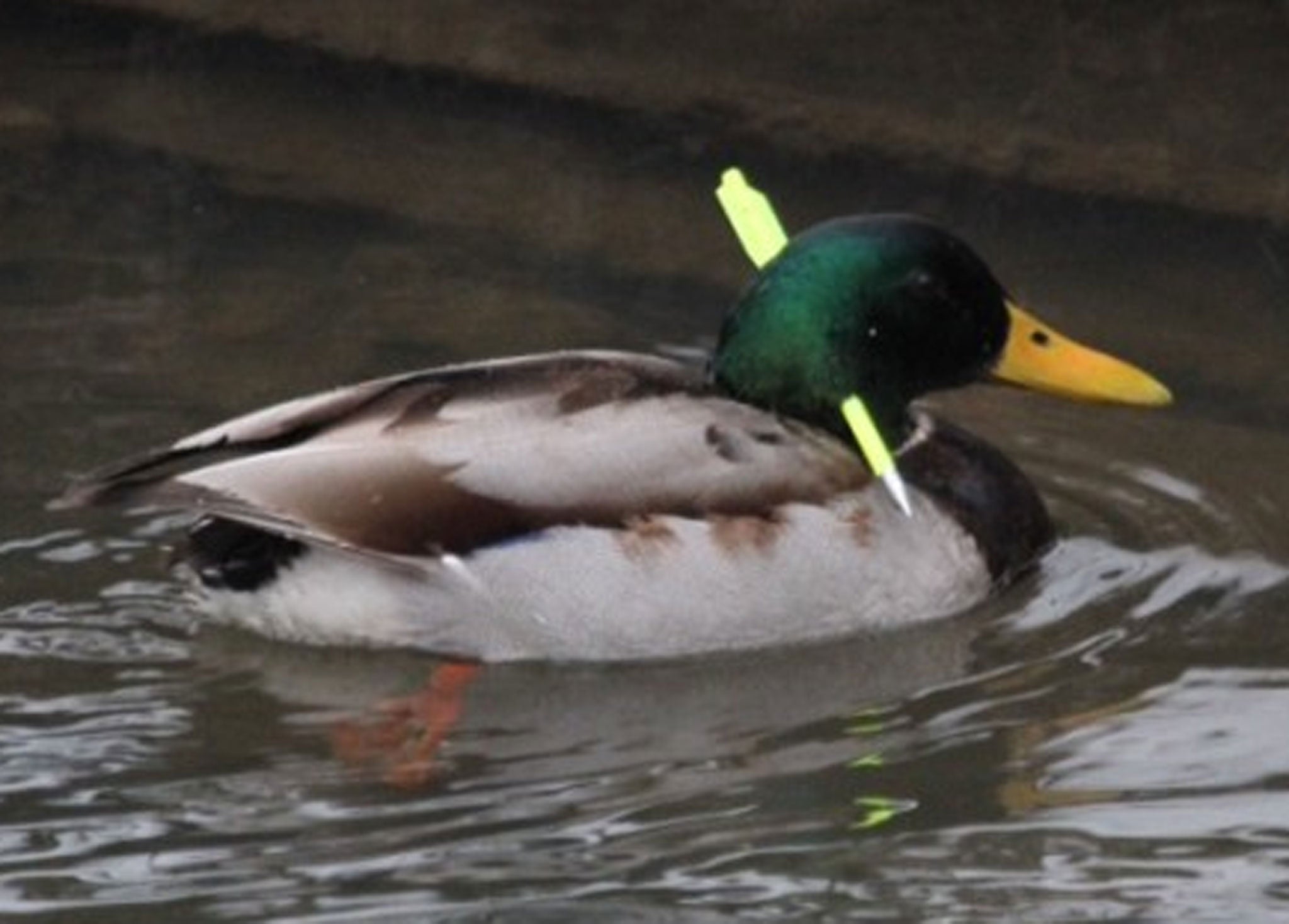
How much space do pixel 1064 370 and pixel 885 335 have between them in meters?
0.38

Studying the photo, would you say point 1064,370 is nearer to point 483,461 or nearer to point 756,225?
point 756,225

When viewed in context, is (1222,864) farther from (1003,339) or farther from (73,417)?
(73,417)

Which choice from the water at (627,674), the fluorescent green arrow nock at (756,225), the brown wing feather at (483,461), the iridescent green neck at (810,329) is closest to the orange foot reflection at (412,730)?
the water at (627,674)

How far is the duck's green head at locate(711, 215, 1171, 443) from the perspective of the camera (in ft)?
27.7

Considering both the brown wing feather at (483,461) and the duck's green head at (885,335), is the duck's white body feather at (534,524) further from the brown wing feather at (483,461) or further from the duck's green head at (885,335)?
the duck's green head at (885,335)

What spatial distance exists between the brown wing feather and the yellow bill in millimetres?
519

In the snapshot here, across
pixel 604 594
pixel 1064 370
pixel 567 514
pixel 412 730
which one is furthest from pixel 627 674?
pixel 1064 370

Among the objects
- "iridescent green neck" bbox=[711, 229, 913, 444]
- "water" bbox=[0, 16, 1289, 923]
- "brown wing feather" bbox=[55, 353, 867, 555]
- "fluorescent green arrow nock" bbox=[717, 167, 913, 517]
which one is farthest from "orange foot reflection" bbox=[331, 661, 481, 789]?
"fluorescent green arrow nock" bbox=[717, 167, 913, 517]

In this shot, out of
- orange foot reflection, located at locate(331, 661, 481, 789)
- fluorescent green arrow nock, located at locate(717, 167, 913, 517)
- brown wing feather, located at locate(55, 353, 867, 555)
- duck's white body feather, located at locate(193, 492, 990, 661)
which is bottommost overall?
orange foot reflection, located at locate(331, 661, 481, 789)

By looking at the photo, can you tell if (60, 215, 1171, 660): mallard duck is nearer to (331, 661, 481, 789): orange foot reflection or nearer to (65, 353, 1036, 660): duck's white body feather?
(65, 353, 1036, 660): duck's white body feather

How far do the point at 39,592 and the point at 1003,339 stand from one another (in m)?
2.00

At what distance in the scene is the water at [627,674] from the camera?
22.8 ft

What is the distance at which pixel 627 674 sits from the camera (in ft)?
26.3

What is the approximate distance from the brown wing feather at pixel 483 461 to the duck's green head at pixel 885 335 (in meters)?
0.18
